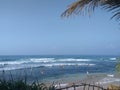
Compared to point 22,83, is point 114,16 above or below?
above

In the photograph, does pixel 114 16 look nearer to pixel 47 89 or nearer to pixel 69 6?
pixel 69 6

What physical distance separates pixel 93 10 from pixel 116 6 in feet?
1.31

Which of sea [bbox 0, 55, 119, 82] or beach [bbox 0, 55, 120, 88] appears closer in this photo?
sea [bbox 0, 55, 119, 82]

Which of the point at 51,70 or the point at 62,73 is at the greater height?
the point at 51,70

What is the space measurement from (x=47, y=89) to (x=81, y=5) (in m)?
1.51

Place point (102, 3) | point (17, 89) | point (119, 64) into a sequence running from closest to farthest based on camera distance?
point (17, 89) → point (102, 3) → point (119, 64)

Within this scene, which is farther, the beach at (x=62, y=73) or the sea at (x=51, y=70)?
the beach at (x=62, y=73)

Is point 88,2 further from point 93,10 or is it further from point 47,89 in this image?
point 47,89

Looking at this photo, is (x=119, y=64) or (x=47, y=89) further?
(x=119, y=64)

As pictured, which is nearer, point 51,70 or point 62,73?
point 62,73

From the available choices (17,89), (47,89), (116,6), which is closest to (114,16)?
(116,6)

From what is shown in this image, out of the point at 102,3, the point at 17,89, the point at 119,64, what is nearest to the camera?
the point at 17,89

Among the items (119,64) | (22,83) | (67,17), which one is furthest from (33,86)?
(119,64)

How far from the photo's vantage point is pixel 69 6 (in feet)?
18.3
